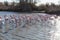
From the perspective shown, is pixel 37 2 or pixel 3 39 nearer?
pixel 3 39

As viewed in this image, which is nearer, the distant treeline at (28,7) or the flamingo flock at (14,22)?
the flamingo flock at (14,22)

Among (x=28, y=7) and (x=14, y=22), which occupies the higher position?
(x=14, y=22)

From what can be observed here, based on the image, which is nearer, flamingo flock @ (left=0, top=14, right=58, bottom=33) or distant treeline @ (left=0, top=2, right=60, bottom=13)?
flamingo flock @ (left=0, top=14, right=58, bottom=33)

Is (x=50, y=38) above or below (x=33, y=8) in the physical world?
above

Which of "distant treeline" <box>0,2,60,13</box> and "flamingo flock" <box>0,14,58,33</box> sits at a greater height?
"flamingo flock" <box>0,14,58,33</box>

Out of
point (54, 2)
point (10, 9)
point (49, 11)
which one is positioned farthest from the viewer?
point (54, 2)

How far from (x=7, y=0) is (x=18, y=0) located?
3.73ft

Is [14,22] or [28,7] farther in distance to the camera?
[28,7]

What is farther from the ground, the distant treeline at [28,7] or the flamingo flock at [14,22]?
the flamingo flock at [14,22]

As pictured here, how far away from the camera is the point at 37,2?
20672 mm

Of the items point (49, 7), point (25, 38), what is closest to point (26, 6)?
point (49, 7)

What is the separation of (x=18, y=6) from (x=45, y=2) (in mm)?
3204

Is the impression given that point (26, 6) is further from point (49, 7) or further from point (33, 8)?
point (49, 7)

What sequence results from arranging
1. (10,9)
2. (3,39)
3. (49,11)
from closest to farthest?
(3,39), (49,11), (10,9)
